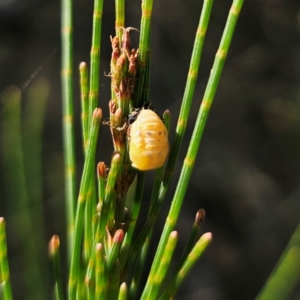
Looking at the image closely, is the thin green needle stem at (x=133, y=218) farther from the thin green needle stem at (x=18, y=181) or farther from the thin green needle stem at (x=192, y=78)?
the thin green needle stem at (x=18, y=181)

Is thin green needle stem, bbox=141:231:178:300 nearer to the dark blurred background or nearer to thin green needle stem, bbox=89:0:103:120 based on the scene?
thin green needle stem, bbox=89:0:103:120

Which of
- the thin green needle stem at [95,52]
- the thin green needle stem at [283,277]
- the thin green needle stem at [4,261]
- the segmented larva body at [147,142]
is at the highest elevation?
the thin green needle stem at [95,52]

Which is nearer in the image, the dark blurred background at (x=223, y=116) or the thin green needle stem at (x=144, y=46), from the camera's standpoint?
the thin green needle stem at (x=144, y=46)

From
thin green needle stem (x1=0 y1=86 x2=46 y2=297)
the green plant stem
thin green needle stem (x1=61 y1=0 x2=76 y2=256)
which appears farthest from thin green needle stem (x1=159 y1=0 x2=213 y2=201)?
thin green needle stem (x1=0 y1=86 x2=46 y2=297)

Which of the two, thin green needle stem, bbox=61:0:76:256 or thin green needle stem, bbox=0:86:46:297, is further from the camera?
thin green needle stem, bbox=0:86:46:297

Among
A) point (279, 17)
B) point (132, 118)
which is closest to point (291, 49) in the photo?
point (279, 17)

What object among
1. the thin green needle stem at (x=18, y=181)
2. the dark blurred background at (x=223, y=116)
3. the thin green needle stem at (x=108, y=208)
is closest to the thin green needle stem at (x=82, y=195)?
the thin green needle stem at (x=108, y=208)

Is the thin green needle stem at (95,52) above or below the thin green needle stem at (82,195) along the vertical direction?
above
